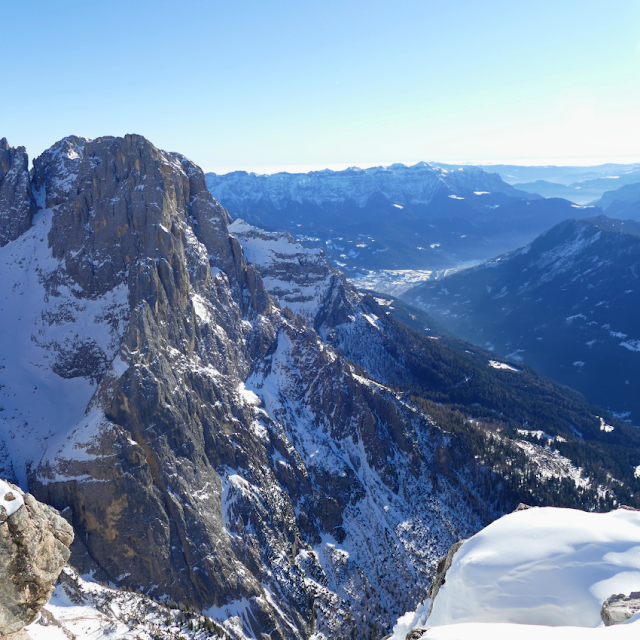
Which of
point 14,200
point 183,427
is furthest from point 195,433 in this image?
point 14,200

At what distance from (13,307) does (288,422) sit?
89.9m

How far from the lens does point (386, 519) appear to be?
144125 mm

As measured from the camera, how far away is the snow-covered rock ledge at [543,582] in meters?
30.7

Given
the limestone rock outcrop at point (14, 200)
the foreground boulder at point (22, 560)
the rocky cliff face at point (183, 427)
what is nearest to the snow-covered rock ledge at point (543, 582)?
the foreground boulder at point (22, 560)

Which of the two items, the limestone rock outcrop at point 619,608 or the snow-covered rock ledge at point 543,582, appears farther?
the snow-covered rock ledge at point 543,582

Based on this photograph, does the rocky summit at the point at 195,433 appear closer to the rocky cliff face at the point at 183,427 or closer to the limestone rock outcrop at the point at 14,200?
the rocky cliff face at the point at 183,427

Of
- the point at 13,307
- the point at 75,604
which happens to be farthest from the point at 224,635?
the point at 13,307

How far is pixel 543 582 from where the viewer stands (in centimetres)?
3694

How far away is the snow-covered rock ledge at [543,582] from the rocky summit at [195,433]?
7130cm

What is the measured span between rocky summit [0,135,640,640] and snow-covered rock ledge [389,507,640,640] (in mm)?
71295

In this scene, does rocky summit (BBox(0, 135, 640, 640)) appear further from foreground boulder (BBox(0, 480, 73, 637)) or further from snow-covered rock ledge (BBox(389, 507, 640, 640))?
snow-covered rock ledge (BBox(389, 507, 640, 640))

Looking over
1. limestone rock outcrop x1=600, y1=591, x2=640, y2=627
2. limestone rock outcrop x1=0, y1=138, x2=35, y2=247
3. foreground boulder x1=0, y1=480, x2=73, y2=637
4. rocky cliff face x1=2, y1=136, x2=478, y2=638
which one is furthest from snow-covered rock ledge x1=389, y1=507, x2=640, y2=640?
limestone rock outcrop x1=0, y1=138, x2=35, y2=247

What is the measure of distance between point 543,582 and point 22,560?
131ft

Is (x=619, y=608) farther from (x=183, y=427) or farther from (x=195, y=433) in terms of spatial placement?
(x=195, y=433)
